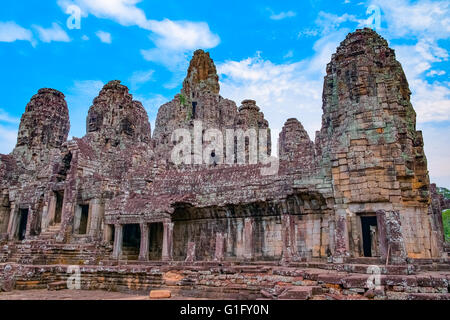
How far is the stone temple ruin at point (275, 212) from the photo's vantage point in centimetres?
1274

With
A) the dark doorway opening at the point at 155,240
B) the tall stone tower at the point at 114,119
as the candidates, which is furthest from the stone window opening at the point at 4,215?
the dark doorway opening at the point at 155,240

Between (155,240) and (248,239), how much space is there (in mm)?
6331

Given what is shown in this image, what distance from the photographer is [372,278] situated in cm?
866

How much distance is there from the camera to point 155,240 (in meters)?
21.1

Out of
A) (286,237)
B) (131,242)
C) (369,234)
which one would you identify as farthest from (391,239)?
(131,242)

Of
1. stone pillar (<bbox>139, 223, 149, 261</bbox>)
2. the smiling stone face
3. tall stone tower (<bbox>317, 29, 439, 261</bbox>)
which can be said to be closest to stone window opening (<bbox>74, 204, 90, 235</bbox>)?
stone pillar (<bbox>139, 223, 149, 261</bbox>)

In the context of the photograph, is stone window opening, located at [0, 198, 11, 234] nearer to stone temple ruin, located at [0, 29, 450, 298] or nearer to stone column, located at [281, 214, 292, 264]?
stone temple ruin, located at [0, 29, 450, 298]

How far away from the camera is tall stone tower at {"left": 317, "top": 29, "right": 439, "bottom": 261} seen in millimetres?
14055

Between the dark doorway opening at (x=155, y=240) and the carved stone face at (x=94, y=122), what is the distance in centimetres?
1440

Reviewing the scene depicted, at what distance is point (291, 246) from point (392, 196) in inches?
183

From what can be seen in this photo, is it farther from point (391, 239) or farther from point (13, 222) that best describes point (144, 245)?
point (13, 222)

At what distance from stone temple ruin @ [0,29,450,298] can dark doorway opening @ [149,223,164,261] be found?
0.29ft
